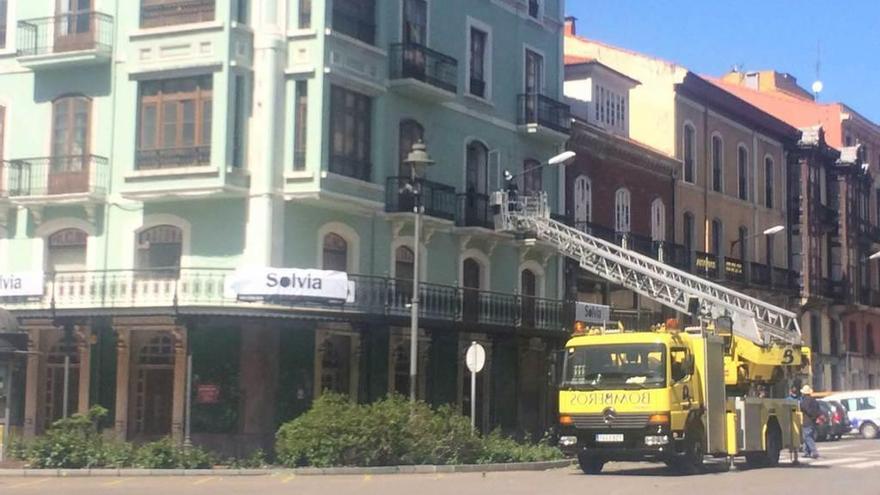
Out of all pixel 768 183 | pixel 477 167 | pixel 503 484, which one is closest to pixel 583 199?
pixel 477 167

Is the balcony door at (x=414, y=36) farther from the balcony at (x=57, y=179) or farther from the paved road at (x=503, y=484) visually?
the paved road at (x=503, y=484)

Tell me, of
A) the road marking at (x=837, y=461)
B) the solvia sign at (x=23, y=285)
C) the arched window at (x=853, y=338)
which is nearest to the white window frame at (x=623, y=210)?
the road marking at (x=837, y=461)

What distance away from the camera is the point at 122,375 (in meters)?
31.2

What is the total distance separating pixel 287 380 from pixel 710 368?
1036cm

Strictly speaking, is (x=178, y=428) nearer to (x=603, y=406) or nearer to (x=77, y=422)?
(x=77, y=422)

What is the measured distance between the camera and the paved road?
71.6 ft

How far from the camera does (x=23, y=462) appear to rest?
26.8 m

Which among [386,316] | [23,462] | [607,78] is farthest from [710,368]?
[607,78]

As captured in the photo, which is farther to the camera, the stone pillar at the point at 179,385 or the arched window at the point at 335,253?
the arched window at the point at 335,253

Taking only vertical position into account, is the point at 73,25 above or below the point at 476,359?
above

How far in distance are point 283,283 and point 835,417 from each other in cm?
2598

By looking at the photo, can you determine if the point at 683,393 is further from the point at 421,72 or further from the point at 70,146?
the point at 70,146

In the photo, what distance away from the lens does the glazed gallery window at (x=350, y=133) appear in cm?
3203

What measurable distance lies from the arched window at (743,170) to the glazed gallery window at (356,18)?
2455cm
